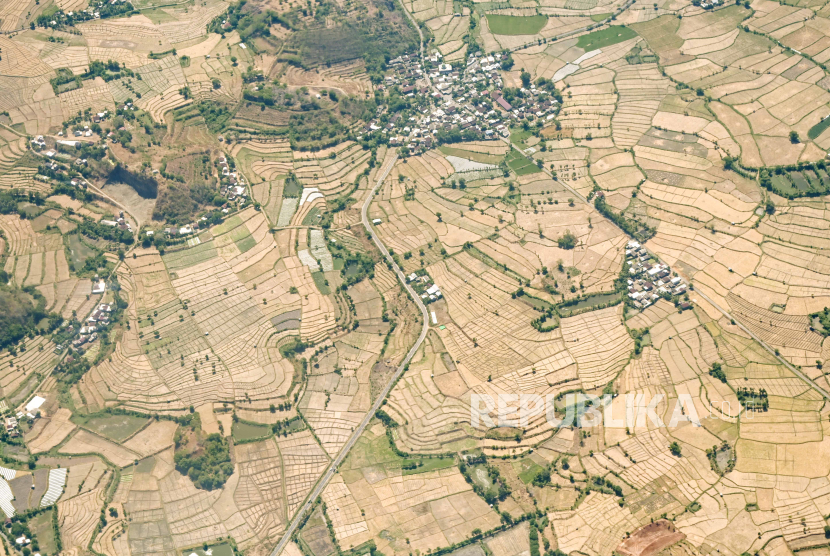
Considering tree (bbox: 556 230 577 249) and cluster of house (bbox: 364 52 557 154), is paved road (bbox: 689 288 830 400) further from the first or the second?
cluster of house (bbox: 364 52 557 154)

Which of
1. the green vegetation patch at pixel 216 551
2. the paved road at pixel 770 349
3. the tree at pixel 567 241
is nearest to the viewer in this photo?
the green vegetation patch at pixel 216 551

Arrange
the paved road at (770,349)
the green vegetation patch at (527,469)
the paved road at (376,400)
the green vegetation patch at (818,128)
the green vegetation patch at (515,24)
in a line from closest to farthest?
the paved road at (376,400), the green vegetation patch at (527,469), the paved road at (770,349), the green vegetation patch at (818,128), the green vegetation patch at (515,24)

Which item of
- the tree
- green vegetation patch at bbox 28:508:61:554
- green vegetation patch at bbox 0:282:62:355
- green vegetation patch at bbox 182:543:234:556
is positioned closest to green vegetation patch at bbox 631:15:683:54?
the tree

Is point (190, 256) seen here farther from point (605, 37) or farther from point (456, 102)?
point (605, 37)

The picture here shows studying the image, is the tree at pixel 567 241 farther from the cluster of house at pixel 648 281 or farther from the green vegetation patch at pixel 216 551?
the green vegetation patch at pixel 216 551

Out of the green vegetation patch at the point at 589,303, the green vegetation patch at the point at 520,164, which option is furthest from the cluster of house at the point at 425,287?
the green vegetation patch at the point at 520,164

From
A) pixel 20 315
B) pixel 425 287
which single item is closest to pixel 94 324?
pixel 20 315
